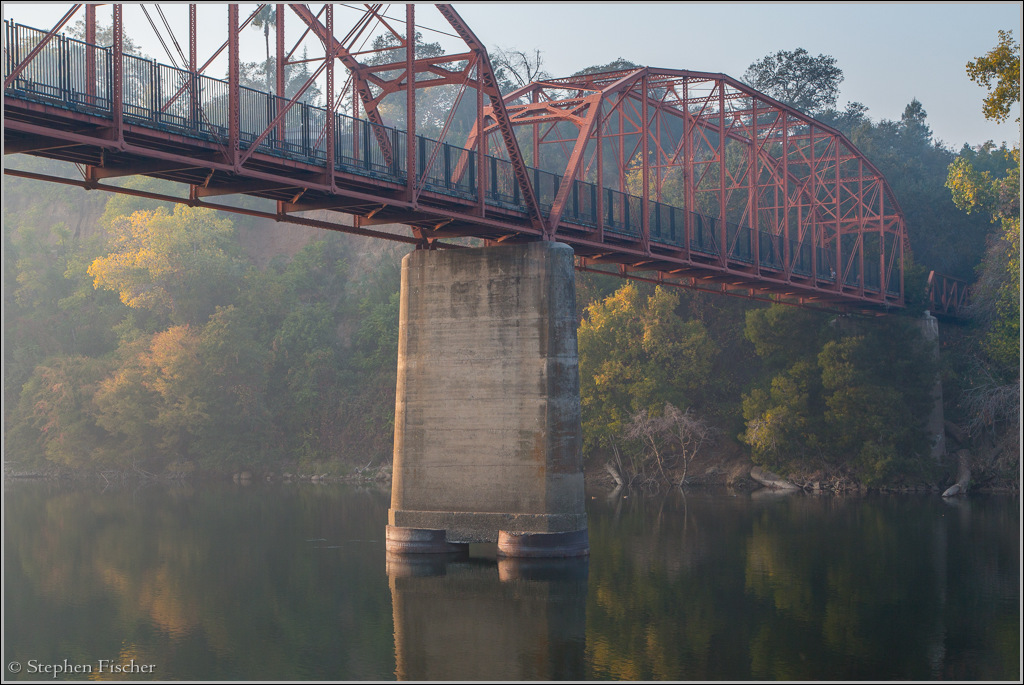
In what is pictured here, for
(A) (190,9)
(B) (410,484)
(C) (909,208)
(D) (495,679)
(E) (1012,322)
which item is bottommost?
(D) (495,679)

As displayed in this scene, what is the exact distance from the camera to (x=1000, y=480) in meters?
59.4

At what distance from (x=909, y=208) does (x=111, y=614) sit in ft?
206

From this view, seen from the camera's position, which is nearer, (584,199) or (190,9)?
(190,9)

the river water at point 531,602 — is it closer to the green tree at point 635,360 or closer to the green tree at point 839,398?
the green tree at point 839,398

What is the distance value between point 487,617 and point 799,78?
3107 inches

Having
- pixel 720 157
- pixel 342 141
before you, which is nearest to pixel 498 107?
pixel 342 141

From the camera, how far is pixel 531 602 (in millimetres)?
28188

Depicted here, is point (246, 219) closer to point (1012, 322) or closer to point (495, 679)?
point (1012, 322)

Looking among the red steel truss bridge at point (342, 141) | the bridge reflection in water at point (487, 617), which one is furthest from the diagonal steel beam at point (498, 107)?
the bridge reflection in water at point (487, 617)

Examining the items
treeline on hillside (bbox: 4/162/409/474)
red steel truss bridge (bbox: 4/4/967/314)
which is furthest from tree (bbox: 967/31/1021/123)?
treeline on hillside (bbox: 4/162/409/474)

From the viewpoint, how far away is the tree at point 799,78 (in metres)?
94.5

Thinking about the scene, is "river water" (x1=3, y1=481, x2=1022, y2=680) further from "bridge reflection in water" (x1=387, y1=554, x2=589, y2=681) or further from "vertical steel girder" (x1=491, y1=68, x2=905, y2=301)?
"vertical steel girder" (x1=491, y1=68, x2=905, y2=301)

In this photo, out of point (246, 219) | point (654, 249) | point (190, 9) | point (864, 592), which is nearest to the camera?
point (190, 9)

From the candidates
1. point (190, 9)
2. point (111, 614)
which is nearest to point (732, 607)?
point (111, 614)
